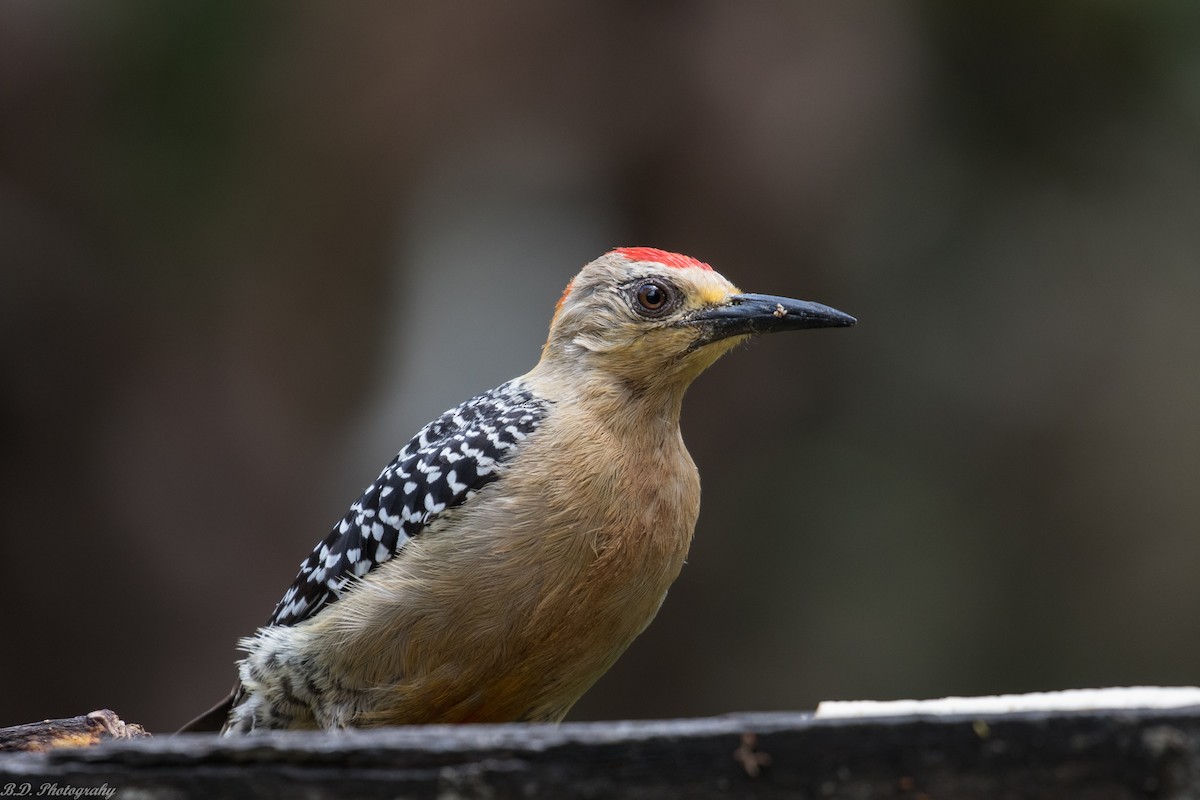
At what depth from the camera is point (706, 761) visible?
2.12 m

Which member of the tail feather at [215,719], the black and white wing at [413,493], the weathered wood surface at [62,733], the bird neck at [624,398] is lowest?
the tail feather at [215,719]

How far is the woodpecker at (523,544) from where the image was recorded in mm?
3824

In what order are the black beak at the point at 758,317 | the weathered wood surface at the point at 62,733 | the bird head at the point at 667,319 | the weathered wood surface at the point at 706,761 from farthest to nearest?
1. the bird head at the point at 667,319
2. the black beak at the point at 758,317
3. the weathered wood surface at the point at 62,733
4. the weathered wood surface at the point at 706,761

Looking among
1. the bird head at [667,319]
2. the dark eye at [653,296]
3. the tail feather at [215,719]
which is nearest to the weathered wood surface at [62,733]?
the tail feather at [215,719]

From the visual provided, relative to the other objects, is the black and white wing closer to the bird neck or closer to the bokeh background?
the bird neck

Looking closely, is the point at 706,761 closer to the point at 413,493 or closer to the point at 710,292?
the point at 413,493

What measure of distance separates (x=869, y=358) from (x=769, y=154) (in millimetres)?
1949

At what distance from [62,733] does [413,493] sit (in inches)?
53.4

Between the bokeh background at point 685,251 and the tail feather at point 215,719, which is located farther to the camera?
the bokeh background at point 685,251

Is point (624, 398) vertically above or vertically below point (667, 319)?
below

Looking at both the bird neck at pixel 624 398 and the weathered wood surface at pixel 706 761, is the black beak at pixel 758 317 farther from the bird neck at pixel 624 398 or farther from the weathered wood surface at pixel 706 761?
the weathered wood surface at pixel 706 761

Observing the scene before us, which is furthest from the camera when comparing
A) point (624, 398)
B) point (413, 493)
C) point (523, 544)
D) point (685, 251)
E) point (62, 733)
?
point (685, 251)

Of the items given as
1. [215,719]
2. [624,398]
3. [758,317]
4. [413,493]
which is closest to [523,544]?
[413,493]

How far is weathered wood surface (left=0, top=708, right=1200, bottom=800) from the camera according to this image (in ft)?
6.80
